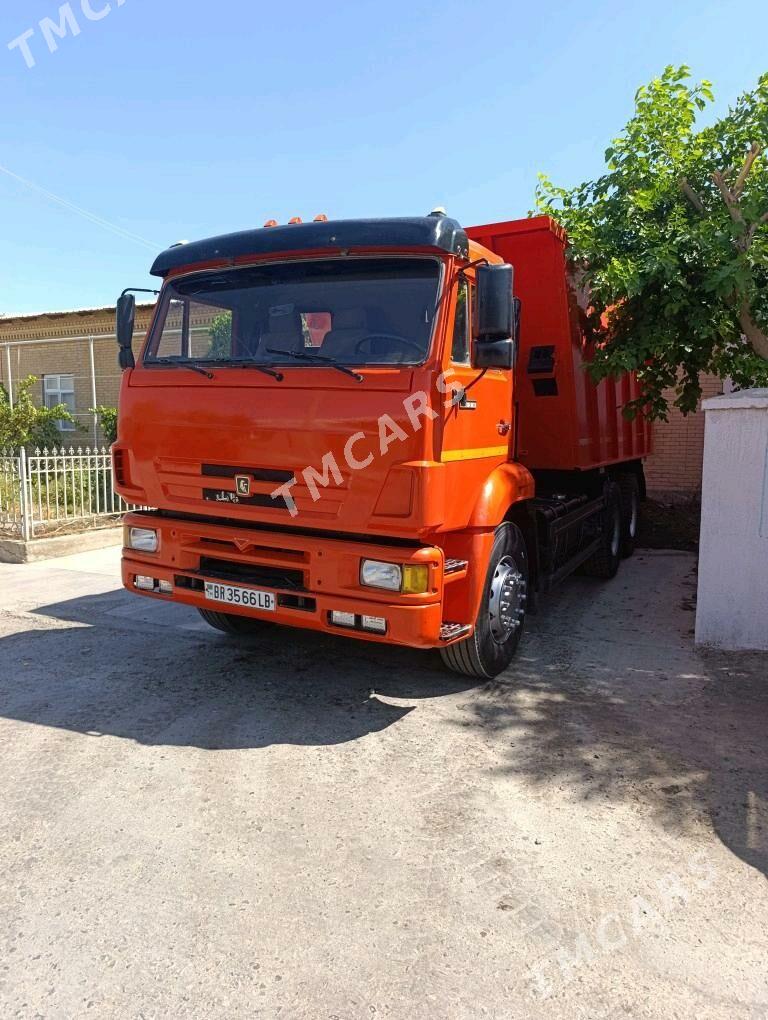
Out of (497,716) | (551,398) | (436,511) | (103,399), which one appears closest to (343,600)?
(436,511)

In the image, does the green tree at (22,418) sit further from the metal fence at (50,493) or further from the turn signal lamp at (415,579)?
the turn signal lamp at (415,579)

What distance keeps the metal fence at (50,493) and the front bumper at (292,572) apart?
4921 mm

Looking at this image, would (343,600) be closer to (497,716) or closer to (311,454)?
(311,454)

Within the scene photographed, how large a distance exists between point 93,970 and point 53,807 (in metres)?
1.09

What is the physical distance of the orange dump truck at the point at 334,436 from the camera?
3.68m

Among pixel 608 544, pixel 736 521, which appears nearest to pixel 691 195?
pixel 736 521

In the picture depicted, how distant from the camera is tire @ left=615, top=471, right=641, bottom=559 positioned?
28.3 ft

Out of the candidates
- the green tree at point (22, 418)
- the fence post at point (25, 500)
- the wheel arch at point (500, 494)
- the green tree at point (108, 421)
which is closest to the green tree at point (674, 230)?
the wheel arch at point (500, 494)

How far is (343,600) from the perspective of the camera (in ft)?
12.5

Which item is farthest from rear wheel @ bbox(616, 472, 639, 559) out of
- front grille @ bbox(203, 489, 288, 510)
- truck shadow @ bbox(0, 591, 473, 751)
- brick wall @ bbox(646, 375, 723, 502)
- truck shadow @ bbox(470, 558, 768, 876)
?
front grille @ bbox(203, 489, 288, 510)

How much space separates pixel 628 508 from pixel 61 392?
16.5 m

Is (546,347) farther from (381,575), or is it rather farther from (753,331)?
(381,575)

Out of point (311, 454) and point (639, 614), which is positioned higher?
point (311, 454)

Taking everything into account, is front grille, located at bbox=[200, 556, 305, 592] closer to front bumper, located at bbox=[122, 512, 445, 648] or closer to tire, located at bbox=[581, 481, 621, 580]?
front bumper, located at bbox=[122, 512, 445, 648]
